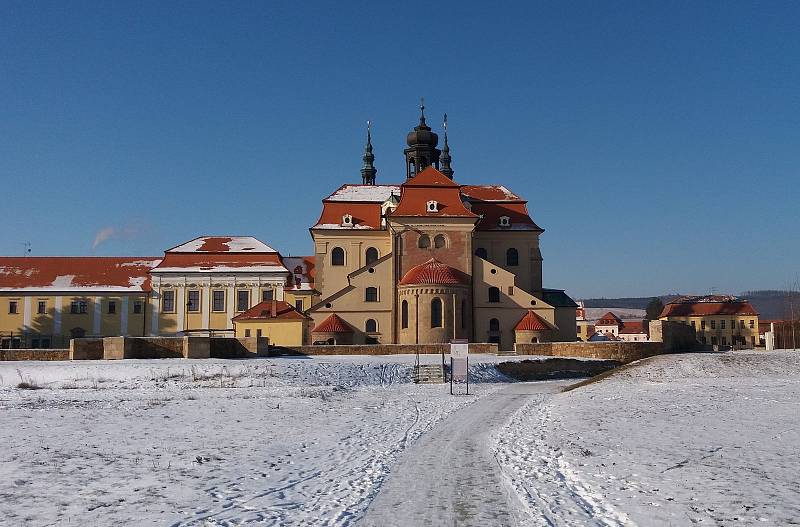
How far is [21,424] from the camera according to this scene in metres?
17.7

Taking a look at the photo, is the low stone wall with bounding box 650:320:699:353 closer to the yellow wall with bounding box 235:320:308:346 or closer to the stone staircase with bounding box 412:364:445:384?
the stone staircase with bounding box 412:364:445:384

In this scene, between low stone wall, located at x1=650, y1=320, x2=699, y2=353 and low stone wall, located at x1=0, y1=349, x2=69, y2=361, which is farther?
low stone wall, located at x1=650, y1=320, x2=699, y2=353

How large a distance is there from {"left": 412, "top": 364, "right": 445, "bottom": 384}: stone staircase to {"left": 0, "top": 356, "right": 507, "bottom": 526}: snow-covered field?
2715mm

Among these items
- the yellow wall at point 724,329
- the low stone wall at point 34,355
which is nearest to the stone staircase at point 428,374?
the low stone wall at point 34,355

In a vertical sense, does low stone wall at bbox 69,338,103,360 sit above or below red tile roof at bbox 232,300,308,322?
below

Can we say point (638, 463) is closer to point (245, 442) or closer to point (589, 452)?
point (589, 452)

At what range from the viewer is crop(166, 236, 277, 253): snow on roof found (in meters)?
70.4

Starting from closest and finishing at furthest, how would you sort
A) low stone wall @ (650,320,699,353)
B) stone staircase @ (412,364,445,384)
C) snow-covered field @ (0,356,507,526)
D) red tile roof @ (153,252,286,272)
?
snow-covered field @ (0,356,507,526) → stone staircase @ (412,364,445,384) → low stone wall @ (650,320,699,353) → red tile roof @ (153,252,286,272)

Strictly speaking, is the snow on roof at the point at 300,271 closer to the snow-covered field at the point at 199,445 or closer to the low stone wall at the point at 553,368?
the low stone wall at the point at 553,368

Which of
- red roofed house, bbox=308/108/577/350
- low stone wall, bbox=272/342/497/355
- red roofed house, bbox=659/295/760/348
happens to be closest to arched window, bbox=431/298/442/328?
red roofed house, bbox=308/108/577/350

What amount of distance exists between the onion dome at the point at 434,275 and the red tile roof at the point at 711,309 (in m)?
66.5

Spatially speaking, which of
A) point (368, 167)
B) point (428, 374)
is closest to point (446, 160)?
point (368, 167)

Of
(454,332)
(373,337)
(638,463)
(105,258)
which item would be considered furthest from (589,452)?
(105,258)

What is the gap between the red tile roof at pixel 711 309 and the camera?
352ft
